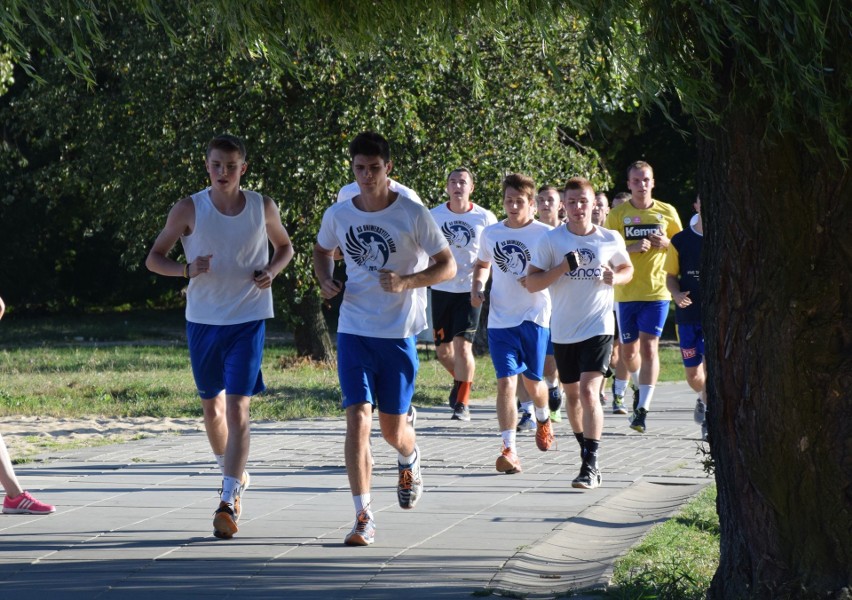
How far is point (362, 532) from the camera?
22.2ft

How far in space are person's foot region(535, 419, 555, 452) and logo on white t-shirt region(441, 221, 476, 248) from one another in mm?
2911

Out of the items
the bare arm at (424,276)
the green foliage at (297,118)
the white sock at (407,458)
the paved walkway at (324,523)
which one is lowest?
the paved walkway at (324,523)

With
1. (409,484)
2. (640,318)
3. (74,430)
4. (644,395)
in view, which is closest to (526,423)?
(644,395)

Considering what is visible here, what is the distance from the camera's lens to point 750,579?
4.99 meters

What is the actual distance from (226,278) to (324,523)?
57.7 inches

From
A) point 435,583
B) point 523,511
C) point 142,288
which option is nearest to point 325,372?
point 523,511

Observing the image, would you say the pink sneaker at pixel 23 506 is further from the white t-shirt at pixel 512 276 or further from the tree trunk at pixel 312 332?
the tree trunk at pixel 312 332

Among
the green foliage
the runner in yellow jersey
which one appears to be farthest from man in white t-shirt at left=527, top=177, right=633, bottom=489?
the green foliage

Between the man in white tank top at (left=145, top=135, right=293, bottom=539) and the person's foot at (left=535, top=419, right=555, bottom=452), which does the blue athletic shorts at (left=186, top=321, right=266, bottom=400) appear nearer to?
the man in white tank top at (left=145, top=135, right=293, bottom=539)

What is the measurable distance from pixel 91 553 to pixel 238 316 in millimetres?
1559

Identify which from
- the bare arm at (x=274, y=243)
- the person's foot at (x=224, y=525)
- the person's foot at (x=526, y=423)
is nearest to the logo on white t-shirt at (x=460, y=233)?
the person's foot at (x=526, y=423)

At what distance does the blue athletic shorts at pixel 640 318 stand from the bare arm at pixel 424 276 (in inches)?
240

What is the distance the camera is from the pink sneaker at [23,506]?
→ 763 centimetres

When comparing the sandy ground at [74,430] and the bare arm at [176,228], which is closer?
the bare arm at [176,228]
